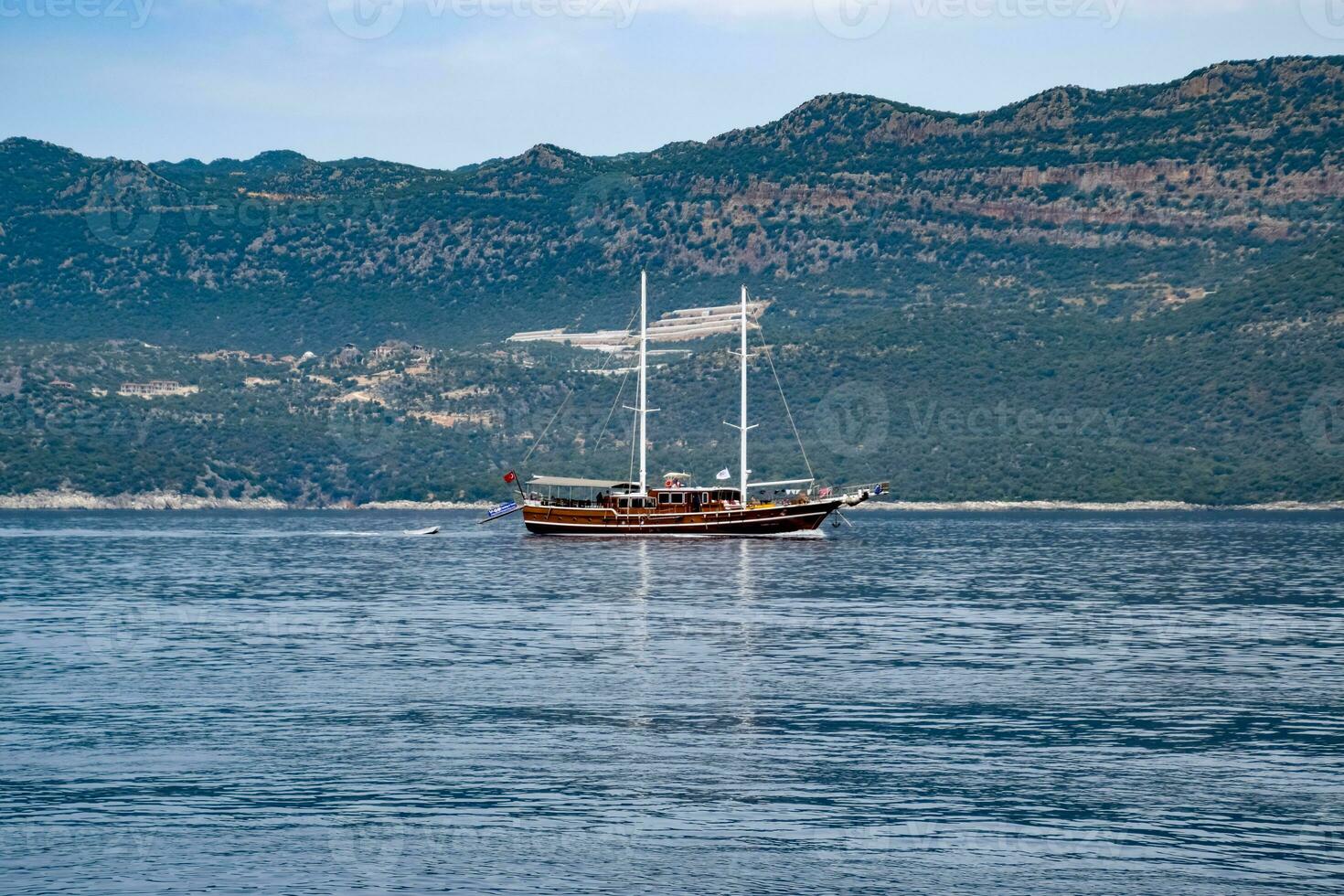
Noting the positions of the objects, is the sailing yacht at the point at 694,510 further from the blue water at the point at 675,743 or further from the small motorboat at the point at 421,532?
the blue water at the point at 675,743

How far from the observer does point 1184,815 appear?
111 feet

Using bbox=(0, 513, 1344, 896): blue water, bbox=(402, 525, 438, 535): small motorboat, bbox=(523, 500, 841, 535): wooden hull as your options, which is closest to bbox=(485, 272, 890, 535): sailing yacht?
bbox=(523, 500, 841, 535): wooden hull

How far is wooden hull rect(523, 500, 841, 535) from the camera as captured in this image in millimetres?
146500

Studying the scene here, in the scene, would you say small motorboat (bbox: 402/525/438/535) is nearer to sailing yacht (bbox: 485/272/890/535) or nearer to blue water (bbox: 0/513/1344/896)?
sailing yacht (bbox: 485/272/890/535)

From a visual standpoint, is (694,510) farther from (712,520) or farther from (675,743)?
(675,743)

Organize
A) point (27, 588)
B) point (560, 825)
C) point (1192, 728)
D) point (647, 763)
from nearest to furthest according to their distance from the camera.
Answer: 1. point (560, 825)
2. point (647, 763)
3. point (1192, 728)
4. point (27, 588)

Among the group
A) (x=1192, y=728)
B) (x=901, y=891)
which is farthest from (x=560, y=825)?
(x=1192, y=728)

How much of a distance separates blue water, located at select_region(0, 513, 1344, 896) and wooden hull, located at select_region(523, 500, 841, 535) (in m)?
57.6

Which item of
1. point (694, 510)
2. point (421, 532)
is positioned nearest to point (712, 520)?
point (694, 510)

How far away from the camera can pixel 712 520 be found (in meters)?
147

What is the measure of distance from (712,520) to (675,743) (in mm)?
105681

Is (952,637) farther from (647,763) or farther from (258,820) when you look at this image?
(258,820)

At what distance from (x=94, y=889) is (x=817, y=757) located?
16619 mm

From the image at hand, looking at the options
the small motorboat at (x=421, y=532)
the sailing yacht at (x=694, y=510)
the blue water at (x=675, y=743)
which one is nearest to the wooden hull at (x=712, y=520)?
the sailing yacht at (x=694, y=510)
